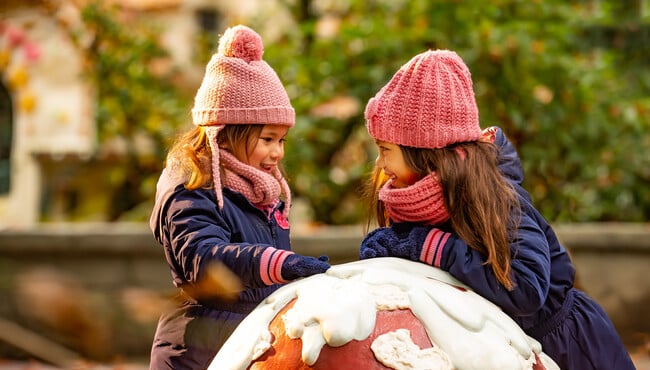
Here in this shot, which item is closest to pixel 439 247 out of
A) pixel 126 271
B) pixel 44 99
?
pixel 126 271

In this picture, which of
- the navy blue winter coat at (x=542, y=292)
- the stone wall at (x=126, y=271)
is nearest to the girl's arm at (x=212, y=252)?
the navy blue winter coat at (x=542, y=292)

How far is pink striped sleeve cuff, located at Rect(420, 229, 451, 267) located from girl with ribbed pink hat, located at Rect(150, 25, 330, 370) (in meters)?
0.38

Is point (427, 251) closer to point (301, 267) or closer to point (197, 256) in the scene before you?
point (301, 267)

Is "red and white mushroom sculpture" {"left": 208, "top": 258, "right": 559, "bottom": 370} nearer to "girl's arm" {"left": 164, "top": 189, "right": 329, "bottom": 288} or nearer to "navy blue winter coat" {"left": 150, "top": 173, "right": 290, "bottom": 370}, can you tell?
"girl's arm" {"left": 164, "top": 189, "right": 329, "bottom": 288}

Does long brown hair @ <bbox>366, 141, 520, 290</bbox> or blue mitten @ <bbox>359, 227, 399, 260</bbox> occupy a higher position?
long brown hair @ <bbox>366, 141, 520, 290</bbox>

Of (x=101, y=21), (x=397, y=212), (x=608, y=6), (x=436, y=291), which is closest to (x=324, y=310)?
(x=436, y=291)

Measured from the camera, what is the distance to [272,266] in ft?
8.26

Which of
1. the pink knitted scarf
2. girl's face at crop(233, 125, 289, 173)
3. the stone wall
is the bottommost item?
the stone wall

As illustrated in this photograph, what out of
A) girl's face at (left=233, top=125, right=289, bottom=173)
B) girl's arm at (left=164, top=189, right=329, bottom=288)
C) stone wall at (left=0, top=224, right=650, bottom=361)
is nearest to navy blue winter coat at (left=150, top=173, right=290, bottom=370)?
girl's arm at (left=164, top=189, right=329, bottom=288)

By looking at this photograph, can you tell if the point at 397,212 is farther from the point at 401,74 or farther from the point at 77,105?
the point at 77,105

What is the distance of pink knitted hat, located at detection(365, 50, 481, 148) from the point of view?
2.60 m

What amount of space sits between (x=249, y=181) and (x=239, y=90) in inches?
10.8

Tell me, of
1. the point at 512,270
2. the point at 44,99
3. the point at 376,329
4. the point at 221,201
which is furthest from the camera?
the point at 44,99

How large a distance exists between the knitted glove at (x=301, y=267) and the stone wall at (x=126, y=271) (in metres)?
3.98
